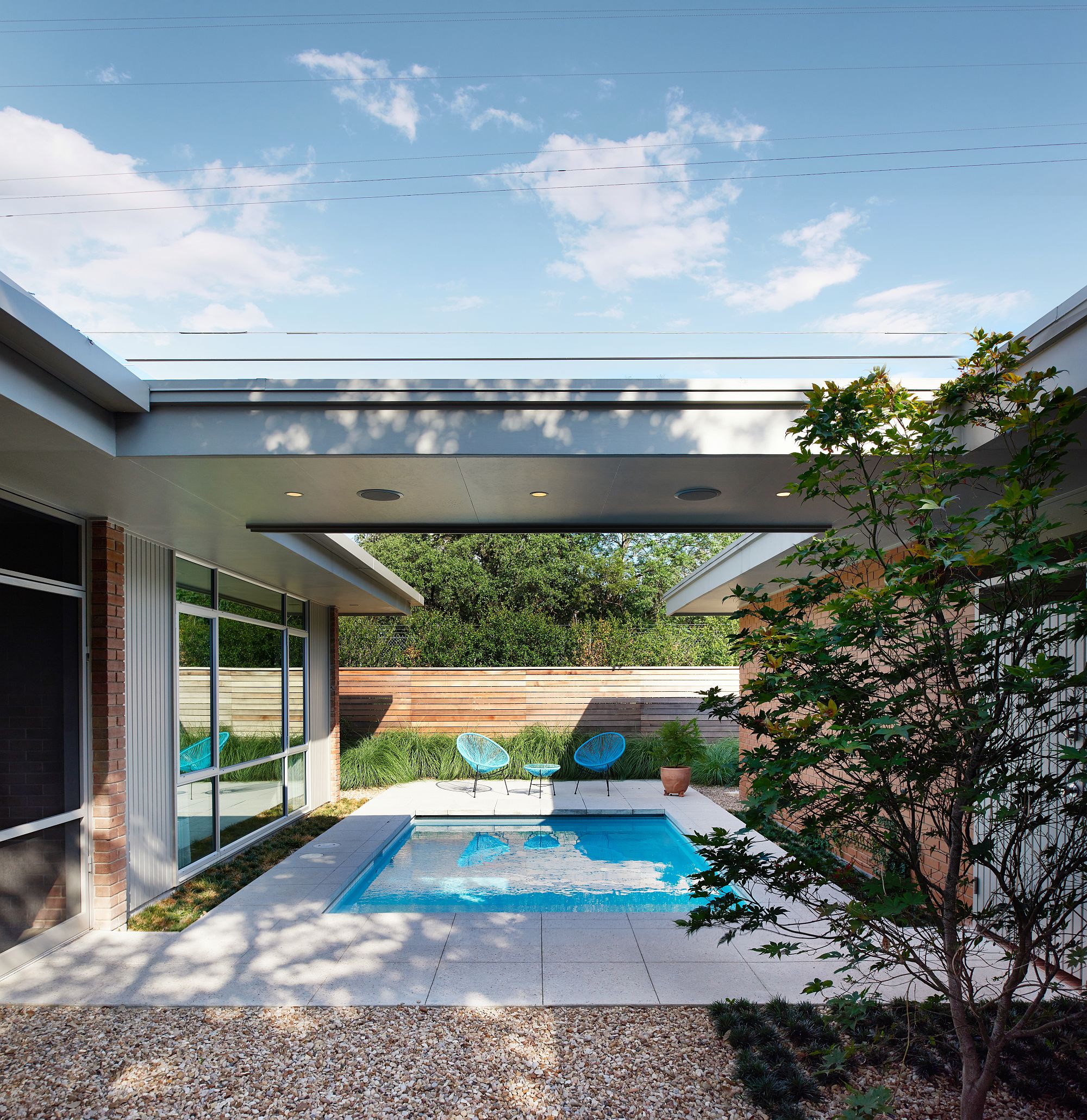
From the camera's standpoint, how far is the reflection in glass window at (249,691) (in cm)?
708

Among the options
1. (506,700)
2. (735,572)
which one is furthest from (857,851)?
(506,700)

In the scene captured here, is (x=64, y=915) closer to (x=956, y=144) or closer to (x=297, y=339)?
(x=297, y=339)

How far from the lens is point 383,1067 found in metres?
3.12

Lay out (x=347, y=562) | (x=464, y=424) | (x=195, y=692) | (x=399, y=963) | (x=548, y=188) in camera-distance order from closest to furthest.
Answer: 1. (x=464, y=424)
2. (x=399, y=963)
3. (x=195, y=692)
4. (x=347, y=562)
5. (x=548, y=188)

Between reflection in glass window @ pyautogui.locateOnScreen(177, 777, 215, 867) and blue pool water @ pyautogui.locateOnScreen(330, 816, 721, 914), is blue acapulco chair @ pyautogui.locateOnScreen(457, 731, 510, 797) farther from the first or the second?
reflection in glass window @ pyautogui.locateOnScreen(177, 777, 215, 867)

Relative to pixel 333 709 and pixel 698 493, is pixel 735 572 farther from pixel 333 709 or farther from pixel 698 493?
pixel 333 709

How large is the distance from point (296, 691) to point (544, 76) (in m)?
7.40

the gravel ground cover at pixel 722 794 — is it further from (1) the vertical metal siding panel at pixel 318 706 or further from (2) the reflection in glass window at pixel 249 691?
(2) the reflection in glass window at pixel 249 691

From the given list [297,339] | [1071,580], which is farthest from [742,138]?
[1071,580]

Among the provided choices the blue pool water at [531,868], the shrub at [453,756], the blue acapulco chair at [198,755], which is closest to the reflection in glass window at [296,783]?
the blue pool water at [531,868]

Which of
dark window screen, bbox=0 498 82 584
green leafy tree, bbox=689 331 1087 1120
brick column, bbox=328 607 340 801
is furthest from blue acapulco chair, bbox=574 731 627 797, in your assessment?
green leafy tree, bbox=689 331 1087 1120

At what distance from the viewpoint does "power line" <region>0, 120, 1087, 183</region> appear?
718cm

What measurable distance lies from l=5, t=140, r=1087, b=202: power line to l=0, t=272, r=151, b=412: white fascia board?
5.40m

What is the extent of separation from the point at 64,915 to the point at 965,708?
5189 millimetres
